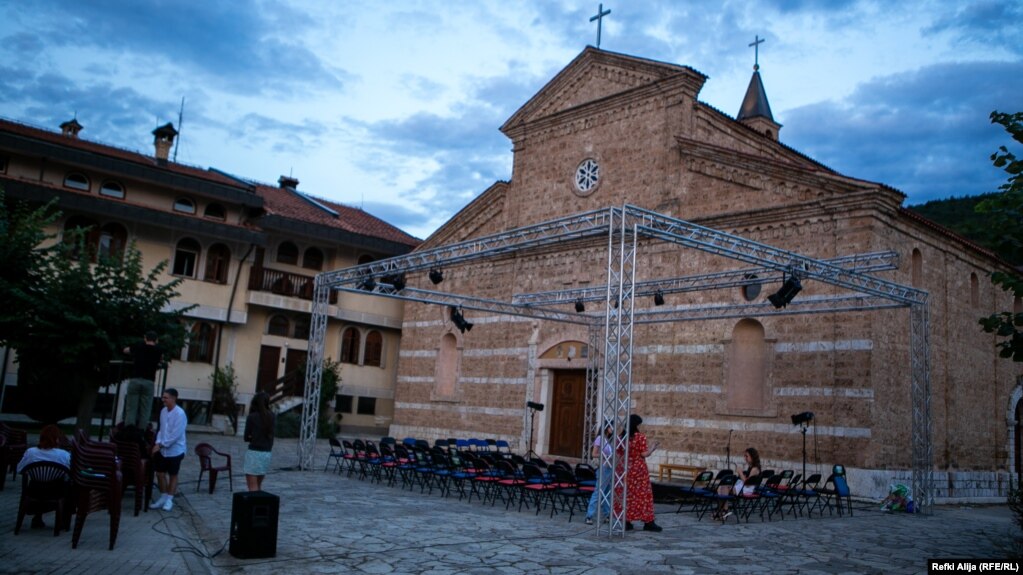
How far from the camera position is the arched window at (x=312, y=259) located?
27.6 meters

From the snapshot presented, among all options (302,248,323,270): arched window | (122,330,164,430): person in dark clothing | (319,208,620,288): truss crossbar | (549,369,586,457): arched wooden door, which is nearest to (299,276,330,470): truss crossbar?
(319,208,620,288): truss crossbar

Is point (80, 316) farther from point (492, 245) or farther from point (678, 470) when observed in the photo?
point (678, 470)

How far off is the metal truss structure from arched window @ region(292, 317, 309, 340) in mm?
9848

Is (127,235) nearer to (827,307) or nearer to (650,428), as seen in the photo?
(650,428)

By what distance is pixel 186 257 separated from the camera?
24.6 m

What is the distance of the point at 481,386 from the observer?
2350 cm

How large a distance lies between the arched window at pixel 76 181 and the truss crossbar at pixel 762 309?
654 inches

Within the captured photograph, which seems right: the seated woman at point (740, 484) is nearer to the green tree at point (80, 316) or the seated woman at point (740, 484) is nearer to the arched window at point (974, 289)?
the arched window at point (974, 289)

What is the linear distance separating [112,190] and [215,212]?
3039 mm

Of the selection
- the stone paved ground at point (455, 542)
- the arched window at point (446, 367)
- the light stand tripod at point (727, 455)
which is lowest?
the stone paved ground at point (455, 542)

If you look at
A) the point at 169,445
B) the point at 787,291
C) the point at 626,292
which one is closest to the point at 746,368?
the point at 787,291

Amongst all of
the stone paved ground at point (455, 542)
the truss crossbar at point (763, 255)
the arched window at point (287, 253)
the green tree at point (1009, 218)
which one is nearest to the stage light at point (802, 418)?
the stone paved ground at point (455, 542)

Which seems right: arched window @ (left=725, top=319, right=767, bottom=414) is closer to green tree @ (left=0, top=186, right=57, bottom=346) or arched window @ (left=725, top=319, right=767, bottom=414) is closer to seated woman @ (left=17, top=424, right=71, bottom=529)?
seated woman @ (left=17, top=424, right=71, bottom=529)

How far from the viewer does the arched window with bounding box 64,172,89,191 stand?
22734 millimetres
